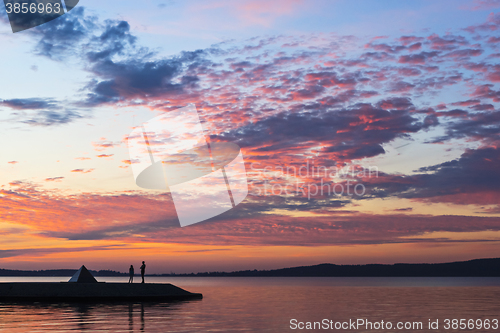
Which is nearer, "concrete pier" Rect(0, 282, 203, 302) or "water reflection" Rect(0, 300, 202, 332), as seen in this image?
"water reflection" Rect(0, 300, 202, 332)

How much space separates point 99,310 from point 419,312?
2573 cm

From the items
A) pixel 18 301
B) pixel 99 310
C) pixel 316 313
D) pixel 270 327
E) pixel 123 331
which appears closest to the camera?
pixel 123 331

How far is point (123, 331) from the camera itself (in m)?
23.5

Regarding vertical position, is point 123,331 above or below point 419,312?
above

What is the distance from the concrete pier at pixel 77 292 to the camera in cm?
4150

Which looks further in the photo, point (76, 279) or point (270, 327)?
point (76, 279)

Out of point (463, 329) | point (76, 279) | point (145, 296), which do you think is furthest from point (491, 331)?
point (76, 279)

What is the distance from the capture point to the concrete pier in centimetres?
4150

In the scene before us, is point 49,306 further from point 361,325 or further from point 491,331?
point 491,331

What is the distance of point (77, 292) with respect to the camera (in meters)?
42.3

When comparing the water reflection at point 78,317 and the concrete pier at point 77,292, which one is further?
the concrete pier at point 77,292

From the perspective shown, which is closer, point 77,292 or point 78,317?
point 78,317

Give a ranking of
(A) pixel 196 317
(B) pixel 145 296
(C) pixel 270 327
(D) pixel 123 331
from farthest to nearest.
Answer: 1. (B) pixel 145 296
2. (A) pixel 196 317
3. (C) pixel 270 327
4. (D) pixel 123 331

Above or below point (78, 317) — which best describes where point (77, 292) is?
above
